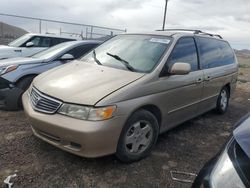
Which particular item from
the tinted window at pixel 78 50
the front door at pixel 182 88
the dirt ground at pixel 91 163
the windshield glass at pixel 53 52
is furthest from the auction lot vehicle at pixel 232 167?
the tinted window at pixel 78 50

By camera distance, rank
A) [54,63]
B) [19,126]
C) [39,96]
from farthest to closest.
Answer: [54,63] → [19,126] → [39,96]

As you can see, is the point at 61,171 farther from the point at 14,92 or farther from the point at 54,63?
the point at 54,63

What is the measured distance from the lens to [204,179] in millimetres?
1796

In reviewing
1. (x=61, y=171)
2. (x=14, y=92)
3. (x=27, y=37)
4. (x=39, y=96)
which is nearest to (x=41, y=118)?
(x=39, y=96)

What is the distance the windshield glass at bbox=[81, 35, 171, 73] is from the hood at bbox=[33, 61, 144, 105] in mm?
193

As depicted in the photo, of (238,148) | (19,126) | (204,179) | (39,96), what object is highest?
(238,148)

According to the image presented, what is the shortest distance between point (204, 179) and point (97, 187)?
164cm

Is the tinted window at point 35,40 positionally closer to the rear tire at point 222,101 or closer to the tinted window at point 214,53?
the tinted window at point 214,53

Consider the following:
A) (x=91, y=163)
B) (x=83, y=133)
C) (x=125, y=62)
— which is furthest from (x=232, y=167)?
(x=125, y=62)

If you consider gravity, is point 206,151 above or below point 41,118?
below

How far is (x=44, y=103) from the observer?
11.6 feet

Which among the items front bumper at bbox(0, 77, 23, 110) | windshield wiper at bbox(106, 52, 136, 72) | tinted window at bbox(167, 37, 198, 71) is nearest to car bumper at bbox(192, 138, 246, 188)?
windshield wiper at bbox(106, 52, 136, 72)

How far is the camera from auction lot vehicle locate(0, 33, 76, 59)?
9.32m

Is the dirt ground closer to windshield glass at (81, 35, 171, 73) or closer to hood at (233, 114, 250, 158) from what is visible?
windshield glass at (81, 35, 171, 73)
